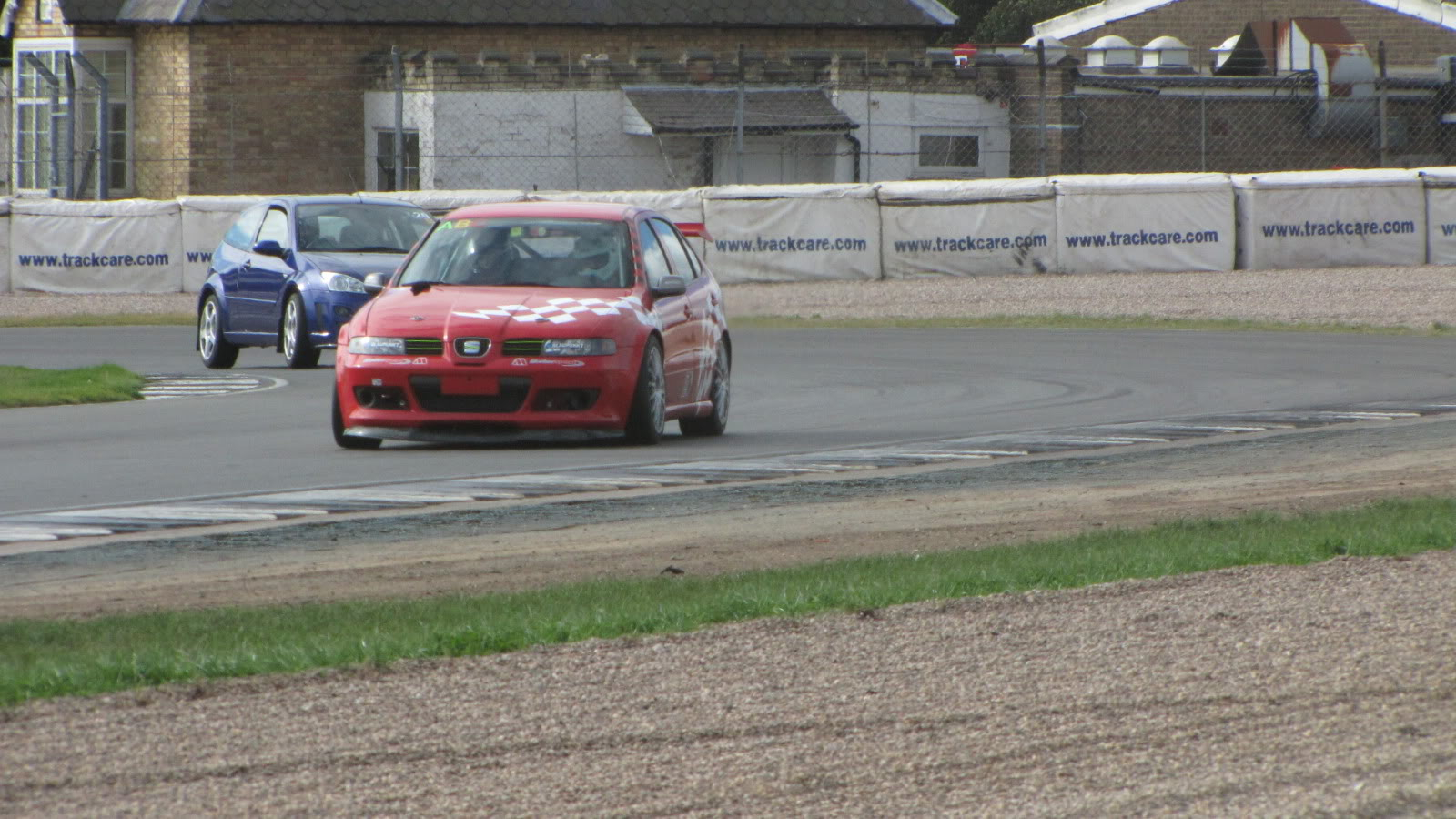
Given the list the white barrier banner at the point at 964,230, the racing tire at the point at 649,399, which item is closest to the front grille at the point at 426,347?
the racing tire at the point at 649,399

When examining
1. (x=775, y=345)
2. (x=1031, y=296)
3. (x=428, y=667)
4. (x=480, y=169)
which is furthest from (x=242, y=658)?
(x=480, y=169)

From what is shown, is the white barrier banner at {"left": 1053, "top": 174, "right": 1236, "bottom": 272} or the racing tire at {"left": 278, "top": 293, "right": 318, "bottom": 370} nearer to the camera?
the racing tire at {"left": 278, "top": 293, "right": 318, "bottom": 370}

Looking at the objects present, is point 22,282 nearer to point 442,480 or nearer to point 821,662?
point 442,480

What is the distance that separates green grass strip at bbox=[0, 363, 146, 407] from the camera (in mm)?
15648

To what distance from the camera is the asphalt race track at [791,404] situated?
36.4 feet

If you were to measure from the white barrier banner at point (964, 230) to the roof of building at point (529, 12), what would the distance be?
1228cm

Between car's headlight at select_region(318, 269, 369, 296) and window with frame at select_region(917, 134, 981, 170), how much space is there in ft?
74.8

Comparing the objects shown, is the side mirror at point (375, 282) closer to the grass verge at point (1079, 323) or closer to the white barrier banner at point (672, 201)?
the grass verge at point (1079, 323)

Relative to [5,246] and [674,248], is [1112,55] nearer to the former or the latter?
[5,246]

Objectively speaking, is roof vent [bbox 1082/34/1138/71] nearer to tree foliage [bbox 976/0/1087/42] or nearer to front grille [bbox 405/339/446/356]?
tree foliage [bbox 976/0/1087/42]

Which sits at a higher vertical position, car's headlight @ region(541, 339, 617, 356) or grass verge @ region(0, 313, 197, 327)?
grass verge @ region(0, 313, 197, 327)

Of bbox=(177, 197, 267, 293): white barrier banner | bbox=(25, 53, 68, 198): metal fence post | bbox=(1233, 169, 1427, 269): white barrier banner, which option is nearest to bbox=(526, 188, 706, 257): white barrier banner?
bbox=(177, 197, 267, 293): white barrier banner

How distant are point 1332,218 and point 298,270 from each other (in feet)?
54.8

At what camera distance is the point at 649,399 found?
1201 centimetres
